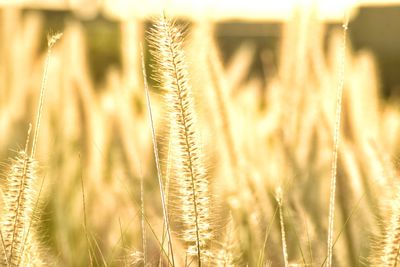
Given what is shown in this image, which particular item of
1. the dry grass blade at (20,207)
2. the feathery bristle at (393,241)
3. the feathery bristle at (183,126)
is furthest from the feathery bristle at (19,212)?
the feathery bristle at (393,241)

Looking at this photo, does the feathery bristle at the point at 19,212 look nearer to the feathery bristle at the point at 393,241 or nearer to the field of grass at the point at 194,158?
the field of grass at the point at 194,158

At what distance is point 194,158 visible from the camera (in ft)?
2.14

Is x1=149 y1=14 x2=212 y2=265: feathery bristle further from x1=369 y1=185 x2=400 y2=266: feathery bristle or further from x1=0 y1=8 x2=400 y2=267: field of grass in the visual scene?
x1=369 y1=185 x2=400 y2=266: feathery bristle

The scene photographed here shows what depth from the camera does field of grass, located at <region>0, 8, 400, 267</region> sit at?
27.5 inches

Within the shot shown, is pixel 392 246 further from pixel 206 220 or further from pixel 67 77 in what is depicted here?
pixel 67 77

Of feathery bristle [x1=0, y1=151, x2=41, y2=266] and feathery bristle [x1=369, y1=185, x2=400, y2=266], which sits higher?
feathery bristle [x1=0, y1=151, x2=41, y2=266]

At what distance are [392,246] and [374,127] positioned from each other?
58cm

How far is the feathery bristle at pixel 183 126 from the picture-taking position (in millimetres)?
640

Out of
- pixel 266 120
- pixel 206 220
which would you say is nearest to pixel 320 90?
pixel 266 120

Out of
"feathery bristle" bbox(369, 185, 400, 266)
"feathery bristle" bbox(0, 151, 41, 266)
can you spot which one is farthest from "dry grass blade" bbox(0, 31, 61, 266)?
"feathery bristle" bbox(369, 185, 400, 266)

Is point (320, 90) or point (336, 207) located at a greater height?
point (320, 90)

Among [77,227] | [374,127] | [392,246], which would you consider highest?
[374,127]

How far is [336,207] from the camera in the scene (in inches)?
41.8

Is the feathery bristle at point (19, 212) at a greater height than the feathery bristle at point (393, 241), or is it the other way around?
the feathery bristle at point (19, 212)
